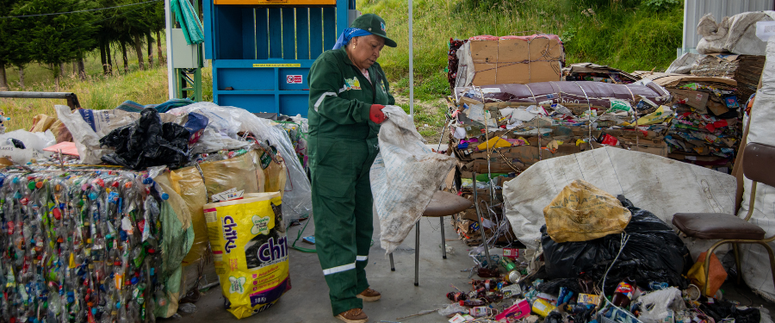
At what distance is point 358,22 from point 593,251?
184cm

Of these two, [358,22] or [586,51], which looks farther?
[586,51]

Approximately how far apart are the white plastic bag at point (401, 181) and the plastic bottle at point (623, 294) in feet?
3.57

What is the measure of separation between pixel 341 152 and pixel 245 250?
74 cm

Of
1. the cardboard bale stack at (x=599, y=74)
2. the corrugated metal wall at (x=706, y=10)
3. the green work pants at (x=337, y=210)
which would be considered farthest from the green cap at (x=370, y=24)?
the corrugated metal wall at (x=706, y=10)

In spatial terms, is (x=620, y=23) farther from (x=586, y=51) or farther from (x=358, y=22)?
(x=358, y=22)

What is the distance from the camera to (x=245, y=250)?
2594 mm

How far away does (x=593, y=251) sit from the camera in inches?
107

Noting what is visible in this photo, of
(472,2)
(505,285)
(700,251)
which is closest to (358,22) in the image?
(505,285)

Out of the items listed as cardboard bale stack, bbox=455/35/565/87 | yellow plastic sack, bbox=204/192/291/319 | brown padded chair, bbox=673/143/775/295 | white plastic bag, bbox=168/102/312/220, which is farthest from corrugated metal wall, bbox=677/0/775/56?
yellow plastic sack, bbox=204/192/291/319

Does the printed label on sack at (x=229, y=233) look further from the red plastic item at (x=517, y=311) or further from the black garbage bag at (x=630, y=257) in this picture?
the black garbage bag at (x=630, y=257)

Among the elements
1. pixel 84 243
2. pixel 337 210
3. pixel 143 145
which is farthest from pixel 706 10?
pixel 84 243

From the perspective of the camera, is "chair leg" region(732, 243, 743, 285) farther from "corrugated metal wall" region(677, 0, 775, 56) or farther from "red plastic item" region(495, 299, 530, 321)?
"corrugated metal wall" region(677, 0, 775, 56)

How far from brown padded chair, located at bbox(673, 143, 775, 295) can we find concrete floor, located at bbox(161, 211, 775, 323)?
0.45m

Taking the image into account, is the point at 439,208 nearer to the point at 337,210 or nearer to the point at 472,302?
the point at 472,302
